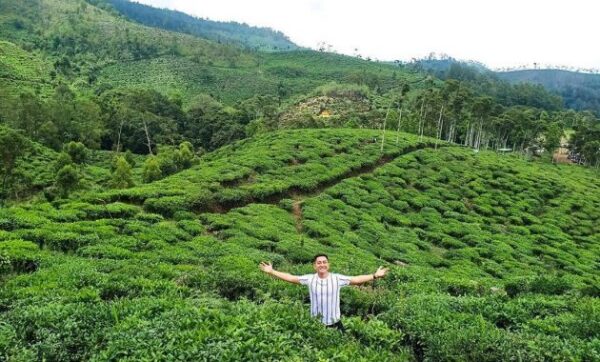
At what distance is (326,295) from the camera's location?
948 centimetres

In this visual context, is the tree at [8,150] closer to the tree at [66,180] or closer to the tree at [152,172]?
the tree at [66,180]

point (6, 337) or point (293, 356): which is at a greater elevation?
point (293, 356)

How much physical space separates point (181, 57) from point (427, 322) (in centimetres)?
18454

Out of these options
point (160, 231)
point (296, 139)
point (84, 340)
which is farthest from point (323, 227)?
point (296, 139)

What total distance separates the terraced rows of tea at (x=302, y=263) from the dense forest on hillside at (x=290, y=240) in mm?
70

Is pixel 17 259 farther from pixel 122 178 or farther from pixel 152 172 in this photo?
pixel 152 172

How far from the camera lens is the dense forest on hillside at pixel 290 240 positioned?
8914 mm

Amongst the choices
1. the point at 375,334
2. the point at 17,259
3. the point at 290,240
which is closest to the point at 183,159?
the point at 290,240

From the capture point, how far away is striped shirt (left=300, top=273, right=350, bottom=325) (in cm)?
944

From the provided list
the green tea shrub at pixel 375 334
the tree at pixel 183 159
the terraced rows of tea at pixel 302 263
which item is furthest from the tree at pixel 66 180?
the green tea shrub at pixel 375 334

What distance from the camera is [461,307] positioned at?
12508mm

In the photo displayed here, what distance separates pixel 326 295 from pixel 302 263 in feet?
37.9

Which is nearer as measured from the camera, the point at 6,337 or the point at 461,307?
the point at 6,337

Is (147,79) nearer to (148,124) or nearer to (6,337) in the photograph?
(148,124)
